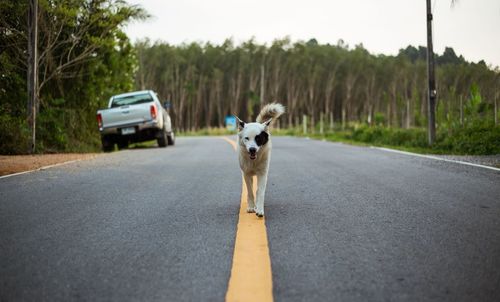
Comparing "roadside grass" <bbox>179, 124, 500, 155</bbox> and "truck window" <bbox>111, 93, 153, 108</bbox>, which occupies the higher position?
"truck window" <bbox>111, 93, 153, 108</bbox>

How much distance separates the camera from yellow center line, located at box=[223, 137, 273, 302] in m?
2.68

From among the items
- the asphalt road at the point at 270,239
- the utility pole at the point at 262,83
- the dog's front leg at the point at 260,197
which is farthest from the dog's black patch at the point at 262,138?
the utility pole at the point at 262,83

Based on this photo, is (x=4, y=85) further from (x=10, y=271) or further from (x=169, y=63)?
(x=169, y=63)

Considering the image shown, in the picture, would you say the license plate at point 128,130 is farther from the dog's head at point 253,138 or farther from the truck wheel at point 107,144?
the dog's head at point 253,138

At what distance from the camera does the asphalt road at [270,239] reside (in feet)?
9.09

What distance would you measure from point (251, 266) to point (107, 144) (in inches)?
596

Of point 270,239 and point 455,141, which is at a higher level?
point 455,141

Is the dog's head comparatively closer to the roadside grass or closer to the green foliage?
the roadside grass

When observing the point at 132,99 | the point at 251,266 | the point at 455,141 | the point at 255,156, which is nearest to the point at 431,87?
the point at 455,141

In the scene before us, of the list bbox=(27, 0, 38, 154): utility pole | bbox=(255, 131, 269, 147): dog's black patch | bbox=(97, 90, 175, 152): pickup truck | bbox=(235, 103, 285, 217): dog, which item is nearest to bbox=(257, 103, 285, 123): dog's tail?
bbox=(235, 103, 285, 217): dog

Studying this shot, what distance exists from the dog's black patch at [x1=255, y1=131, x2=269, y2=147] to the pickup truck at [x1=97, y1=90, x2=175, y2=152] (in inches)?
494

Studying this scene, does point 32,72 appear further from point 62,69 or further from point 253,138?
point 253,138

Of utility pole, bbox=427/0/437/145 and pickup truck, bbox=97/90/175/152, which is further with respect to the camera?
pickup truck, bbox=97/90/175/152

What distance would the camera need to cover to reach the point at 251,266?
10.3 ft
